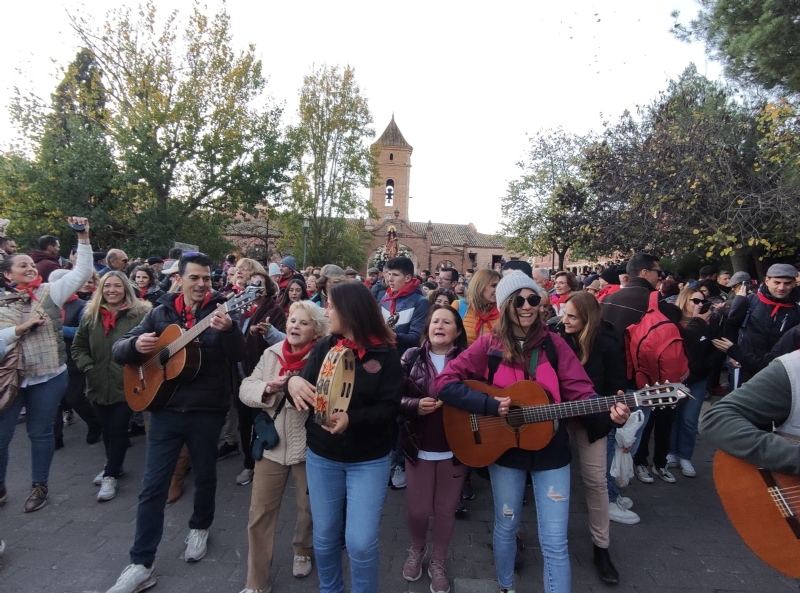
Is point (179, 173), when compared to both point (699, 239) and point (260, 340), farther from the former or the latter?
point (699, 239)

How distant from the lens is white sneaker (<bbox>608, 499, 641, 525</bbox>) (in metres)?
3.92

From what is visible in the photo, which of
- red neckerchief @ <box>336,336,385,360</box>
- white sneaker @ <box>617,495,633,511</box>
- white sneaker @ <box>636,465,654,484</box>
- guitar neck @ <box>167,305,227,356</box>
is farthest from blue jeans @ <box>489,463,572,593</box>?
white sneaker @ <box>636,465,654,484</box>

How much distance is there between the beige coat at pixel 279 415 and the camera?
2883mm

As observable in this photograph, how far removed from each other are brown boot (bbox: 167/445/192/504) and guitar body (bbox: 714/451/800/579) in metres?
4.11

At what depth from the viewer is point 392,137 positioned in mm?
52344

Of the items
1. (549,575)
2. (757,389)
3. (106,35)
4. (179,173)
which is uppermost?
(106,35)

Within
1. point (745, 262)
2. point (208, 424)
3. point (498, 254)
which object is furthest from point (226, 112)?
point (498, 254)

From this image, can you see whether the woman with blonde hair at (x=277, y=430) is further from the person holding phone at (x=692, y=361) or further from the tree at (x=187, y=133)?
the tree at (x=187, y=133)

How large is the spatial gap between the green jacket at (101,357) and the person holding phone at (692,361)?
5.58 meters

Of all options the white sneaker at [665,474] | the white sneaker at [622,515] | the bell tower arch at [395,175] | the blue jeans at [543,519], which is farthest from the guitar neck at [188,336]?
the bell tower arch at [395,175]

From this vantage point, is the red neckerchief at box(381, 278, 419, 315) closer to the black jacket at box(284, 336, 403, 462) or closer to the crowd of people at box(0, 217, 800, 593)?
the crowd of people at box(0, 217, 800, 593)

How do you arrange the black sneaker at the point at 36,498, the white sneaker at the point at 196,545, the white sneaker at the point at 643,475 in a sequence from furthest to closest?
the white sneaker at the point at 643,475
the black sneaker at the point at 36,498
the white sneaker at the point at 196,545

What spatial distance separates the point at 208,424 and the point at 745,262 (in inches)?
652

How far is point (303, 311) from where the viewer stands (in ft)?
9.74
